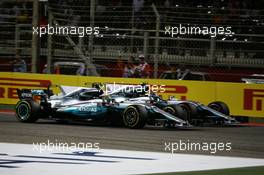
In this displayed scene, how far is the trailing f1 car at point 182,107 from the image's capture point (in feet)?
47.7

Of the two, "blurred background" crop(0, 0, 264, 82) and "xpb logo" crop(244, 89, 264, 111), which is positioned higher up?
"blurred background" crop(0, 0, 264, 82)

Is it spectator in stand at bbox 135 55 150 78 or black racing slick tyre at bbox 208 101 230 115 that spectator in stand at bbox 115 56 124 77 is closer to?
spectator in stand at bbox 135 55 150 78

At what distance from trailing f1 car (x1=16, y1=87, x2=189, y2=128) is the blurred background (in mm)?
4245

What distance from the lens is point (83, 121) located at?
14.6 m

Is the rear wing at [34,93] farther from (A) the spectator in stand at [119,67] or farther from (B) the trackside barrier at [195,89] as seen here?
(A) the spectator in stand at [119,67]

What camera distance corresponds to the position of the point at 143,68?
1870 centimetres

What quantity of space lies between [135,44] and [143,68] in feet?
3.10

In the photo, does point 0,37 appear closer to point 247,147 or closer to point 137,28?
point 137,28

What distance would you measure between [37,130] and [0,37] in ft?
26.4

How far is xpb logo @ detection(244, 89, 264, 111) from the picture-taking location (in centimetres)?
1744

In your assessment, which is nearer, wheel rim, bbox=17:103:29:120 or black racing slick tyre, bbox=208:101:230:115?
wheel rim, bbox=17:103:29:120

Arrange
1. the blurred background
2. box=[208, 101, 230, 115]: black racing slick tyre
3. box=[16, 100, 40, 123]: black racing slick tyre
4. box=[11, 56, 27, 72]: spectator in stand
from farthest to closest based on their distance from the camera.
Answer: box=[11, 56, 27, 72]: spectator in stand, the blurred background, box=[208, 101, 230, 115]: black racing slick tyre, box=[16, 100, 40, 123]: black racing slick tyre
